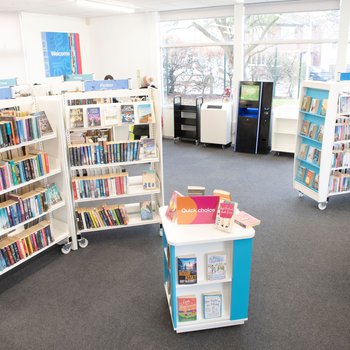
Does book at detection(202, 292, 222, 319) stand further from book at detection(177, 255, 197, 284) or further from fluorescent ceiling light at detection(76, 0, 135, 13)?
fluorescent ceiling light at detection(76, 0, 135, 13)

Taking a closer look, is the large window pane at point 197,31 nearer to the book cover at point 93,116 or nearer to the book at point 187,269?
the book cover at point 93,116

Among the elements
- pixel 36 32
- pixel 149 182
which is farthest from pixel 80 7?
pixel 149 182

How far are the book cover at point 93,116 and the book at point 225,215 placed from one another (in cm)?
197

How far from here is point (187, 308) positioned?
294cm

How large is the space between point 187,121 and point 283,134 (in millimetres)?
2375

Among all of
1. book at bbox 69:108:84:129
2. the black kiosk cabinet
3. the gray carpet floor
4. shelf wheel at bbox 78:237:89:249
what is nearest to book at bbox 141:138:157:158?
book at bbox 69:108:84:129

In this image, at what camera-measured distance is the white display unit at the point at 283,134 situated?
Result: 780 cm

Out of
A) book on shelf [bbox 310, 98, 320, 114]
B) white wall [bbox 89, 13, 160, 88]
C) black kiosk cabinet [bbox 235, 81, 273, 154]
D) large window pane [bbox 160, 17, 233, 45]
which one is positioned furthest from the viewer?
white wall [bbox 89, 13, 160, 88]

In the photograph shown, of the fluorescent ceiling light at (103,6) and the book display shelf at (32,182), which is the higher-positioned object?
the fluorescent ceiling light at (103,6)

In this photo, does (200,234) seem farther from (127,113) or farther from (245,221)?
(127,113)

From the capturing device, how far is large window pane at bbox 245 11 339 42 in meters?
7.55

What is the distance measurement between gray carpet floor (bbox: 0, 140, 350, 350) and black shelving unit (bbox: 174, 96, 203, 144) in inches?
157

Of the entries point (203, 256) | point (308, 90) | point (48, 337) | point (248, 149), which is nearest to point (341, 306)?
point (203, 256)

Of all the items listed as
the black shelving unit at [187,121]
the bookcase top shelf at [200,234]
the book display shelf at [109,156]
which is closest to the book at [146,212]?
the book display shelf at [109,156]
